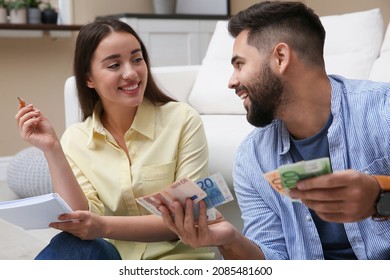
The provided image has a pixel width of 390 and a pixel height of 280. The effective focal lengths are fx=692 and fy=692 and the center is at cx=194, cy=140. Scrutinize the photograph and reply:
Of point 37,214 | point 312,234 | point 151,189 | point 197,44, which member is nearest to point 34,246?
point 151,189

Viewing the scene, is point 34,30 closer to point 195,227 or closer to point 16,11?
point 16,11

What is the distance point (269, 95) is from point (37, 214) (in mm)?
562

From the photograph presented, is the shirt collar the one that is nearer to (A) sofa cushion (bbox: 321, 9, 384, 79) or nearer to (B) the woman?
(B) the woman

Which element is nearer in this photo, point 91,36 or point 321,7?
point 91,36

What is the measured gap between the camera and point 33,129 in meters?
1.72

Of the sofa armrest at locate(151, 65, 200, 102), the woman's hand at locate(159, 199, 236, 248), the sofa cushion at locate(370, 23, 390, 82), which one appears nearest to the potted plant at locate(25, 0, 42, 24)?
the sofa armrest at locate(151, 65, 200, 102)

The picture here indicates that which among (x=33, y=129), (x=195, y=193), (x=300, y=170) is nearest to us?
(x=300, y=170)

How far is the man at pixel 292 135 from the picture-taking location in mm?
1395

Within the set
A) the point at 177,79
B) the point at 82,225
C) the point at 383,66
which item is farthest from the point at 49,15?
the point at 82,225

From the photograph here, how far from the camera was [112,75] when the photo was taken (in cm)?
183

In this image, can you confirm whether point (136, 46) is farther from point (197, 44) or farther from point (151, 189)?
point (197, 44)

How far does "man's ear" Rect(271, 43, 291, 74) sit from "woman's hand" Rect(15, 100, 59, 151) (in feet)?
1.98

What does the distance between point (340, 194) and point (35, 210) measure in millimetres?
666

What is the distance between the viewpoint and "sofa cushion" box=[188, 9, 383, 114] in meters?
2.80
